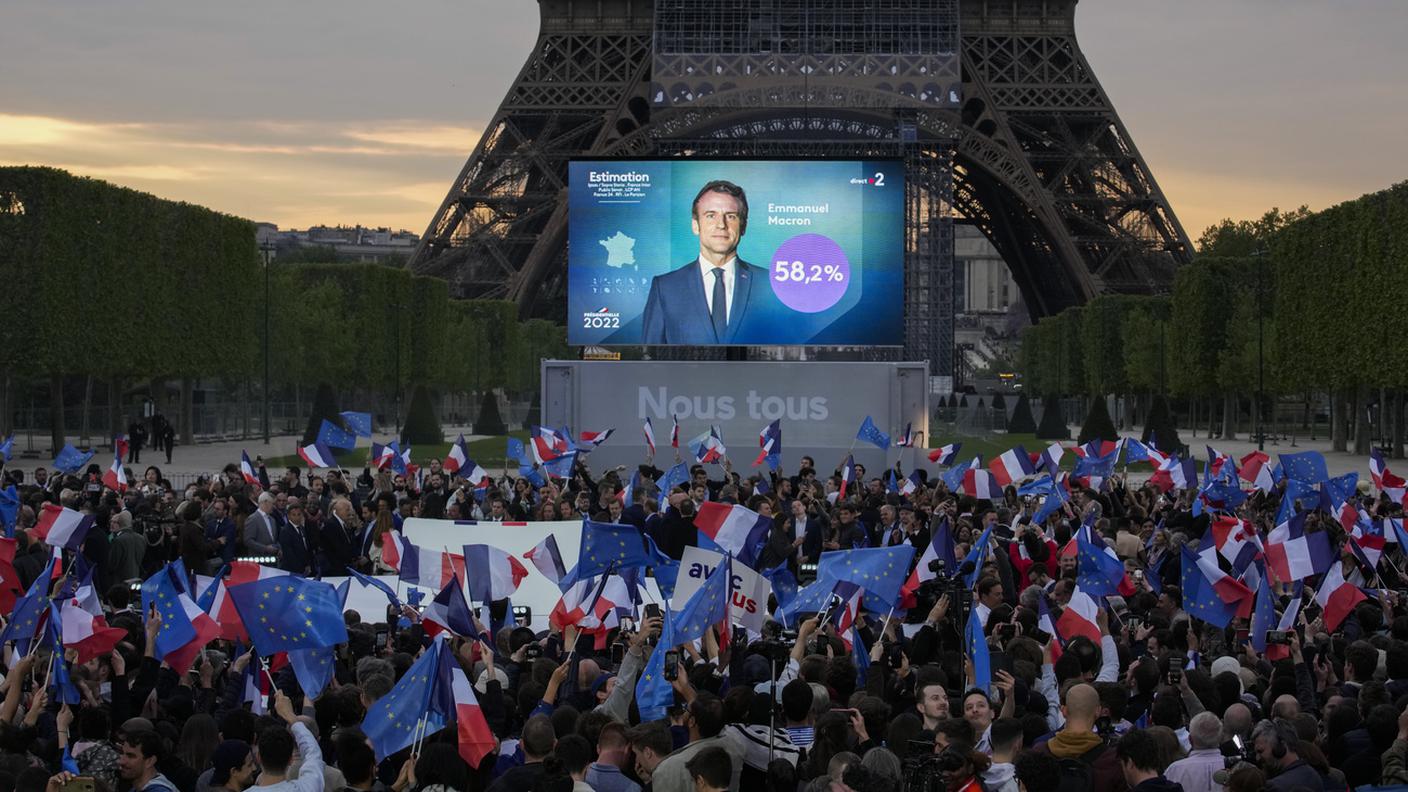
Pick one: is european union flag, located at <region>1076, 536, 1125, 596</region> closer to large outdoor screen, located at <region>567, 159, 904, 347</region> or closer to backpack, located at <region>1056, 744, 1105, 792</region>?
backpack, located at <region>1056, 744, 1105, 792</region>

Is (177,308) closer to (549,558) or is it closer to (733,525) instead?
(549,558)

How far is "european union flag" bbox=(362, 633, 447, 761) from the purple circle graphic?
82.0 ft

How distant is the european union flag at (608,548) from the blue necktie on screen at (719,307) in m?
21.1

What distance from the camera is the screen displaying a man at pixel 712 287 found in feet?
105

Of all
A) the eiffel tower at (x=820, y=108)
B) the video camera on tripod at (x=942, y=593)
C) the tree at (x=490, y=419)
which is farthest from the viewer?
the eiffel tower at (x=820, y=108)

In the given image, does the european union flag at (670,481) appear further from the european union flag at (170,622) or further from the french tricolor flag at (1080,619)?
the european union flag at (170,622)

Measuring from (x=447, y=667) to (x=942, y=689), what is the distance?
1.93m

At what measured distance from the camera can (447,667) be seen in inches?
287

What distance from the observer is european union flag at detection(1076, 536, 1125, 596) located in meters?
11.3

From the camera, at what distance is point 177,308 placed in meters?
45.3

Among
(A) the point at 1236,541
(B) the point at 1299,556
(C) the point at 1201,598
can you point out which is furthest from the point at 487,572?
(A) the point at 1236,541

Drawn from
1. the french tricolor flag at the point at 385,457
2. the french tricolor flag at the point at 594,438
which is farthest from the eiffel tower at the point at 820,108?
the french tricolor flag at the point at 385,457

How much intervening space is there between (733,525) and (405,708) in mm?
4977

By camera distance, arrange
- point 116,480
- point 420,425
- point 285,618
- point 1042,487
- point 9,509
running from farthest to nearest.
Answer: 1. point 420,425
2. point 116,480
3. point 1042,487
4. point 9,509
5. point 285,618
